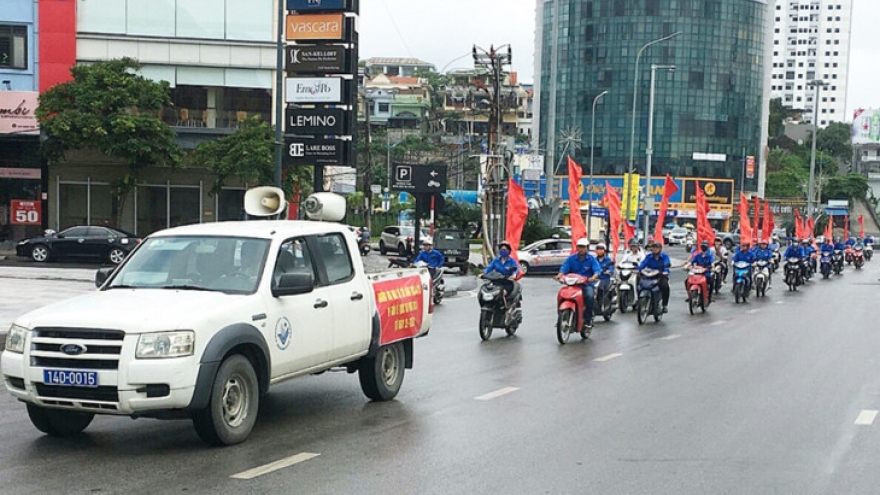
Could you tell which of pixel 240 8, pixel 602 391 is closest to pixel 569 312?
pixel 602 391

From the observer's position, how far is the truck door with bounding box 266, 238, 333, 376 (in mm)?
8359

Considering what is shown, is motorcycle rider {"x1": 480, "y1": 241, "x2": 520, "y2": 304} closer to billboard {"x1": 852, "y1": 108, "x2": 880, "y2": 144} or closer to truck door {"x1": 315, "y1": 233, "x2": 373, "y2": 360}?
truck door {"x1": 315, "y1": 233, "x2": 373, "y2": 360}

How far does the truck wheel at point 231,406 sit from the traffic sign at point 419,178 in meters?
28.0

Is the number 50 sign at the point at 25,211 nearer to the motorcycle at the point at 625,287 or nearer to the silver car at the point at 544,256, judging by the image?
the silver car at the point at 544,256

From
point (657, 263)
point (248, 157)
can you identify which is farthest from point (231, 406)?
point (248, 157)

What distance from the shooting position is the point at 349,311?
9.46 m

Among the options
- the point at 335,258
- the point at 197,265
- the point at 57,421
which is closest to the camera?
the point at 57,421

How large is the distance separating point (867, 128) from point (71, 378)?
158 metres

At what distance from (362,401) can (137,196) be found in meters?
35.4

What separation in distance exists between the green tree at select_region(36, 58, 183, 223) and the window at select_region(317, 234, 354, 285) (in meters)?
30.4

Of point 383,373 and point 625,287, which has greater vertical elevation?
point 383,373

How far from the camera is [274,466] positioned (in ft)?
24.2

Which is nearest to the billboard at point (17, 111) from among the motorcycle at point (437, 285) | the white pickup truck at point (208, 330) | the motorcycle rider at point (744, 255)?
the motorcycle at point (437, 285)

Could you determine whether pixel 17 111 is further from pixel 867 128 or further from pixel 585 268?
pixel 867 128
